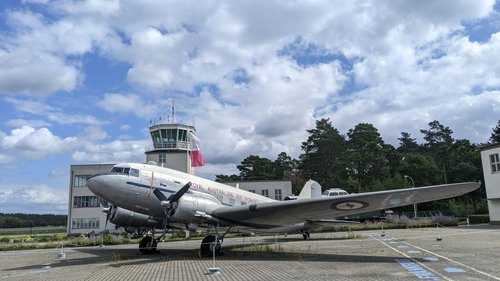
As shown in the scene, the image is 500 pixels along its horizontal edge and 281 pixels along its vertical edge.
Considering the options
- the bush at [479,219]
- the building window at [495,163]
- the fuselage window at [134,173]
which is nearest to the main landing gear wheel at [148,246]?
the fuselage window at [134,173]

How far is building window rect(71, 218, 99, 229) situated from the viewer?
57000mm

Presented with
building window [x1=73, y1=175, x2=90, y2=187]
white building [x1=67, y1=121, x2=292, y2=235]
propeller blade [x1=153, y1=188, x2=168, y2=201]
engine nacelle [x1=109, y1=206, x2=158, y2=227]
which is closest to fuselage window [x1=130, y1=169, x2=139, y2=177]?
propeller blade [x1=153, y1=188, x2=168, y2=201]

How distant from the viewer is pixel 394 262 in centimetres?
1345

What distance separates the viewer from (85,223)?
57.2 metres

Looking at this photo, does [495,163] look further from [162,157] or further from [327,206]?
[162,157]

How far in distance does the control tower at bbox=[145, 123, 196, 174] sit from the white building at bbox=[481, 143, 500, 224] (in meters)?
34.9

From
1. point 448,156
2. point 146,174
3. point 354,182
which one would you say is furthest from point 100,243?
point 448,156

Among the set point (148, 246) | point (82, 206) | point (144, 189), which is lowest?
point (148, 246)

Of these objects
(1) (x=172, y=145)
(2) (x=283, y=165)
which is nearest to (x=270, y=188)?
(1) (x=172, y=145)

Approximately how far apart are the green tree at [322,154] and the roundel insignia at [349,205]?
251 ft

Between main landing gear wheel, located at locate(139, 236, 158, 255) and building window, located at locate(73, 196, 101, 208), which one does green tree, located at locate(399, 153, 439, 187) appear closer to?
building window, located at locate(73, 196, 101, 208)

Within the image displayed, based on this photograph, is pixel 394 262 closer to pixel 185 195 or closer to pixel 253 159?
pixel 185 195

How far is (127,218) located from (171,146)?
33597mm

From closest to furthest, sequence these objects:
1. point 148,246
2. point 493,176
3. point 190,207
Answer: point 190,207 → point 148,246 → point 493,176
